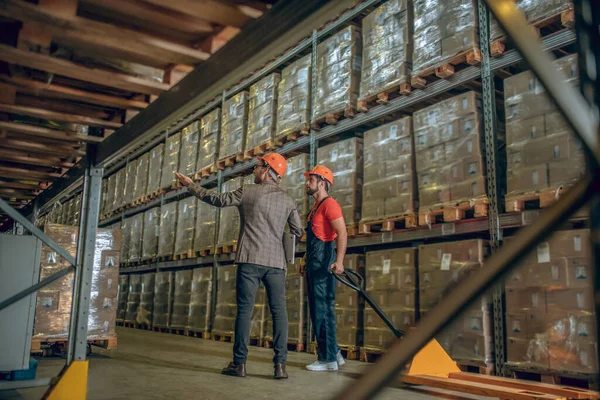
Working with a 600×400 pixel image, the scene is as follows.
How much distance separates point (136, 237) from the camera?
1148 cm

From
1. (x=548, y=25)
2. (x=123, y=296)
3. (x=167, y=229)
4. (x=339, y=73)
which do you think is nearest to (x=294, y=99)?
(x=339, y=73)

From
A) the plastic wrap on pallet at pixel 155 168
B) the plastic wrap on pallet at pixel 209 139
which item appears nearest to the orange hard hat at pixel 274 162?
the plastic wrap on pallet at pixel 209 139

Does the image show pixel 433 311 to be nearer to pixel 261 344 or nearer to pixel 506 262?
pixel 506 262

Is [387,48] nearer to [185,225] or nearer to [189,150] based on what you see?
[189,150]

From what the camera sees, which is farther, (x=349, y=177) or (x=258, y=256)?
(x=349, y=177)

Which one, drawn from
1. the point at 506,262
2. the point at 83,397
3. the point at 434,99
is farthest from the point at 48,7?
the point at 434,99

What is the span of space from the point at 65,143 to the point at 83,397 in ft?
6.23

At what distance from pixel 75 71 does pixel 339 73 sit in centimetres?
402

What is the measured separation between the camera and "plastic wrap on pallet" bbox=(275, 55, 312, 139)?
683cm

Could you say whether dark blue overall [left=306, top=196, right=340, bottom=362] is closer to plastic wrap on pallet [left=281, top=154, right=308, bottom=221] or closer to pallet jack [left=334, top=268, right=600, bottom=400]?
pallet jack [left=334, top=268, right=600, bottom=400]

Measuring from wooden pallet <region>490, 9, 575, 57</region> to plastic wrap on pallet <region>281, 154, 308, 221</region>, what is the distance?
109 inches

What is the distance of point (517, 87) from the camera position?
180 inches

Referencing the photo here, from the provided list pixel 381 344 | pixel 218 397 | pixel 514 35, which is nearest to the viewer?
pixel 514 35

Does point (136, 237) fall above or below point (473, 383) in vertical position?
above
